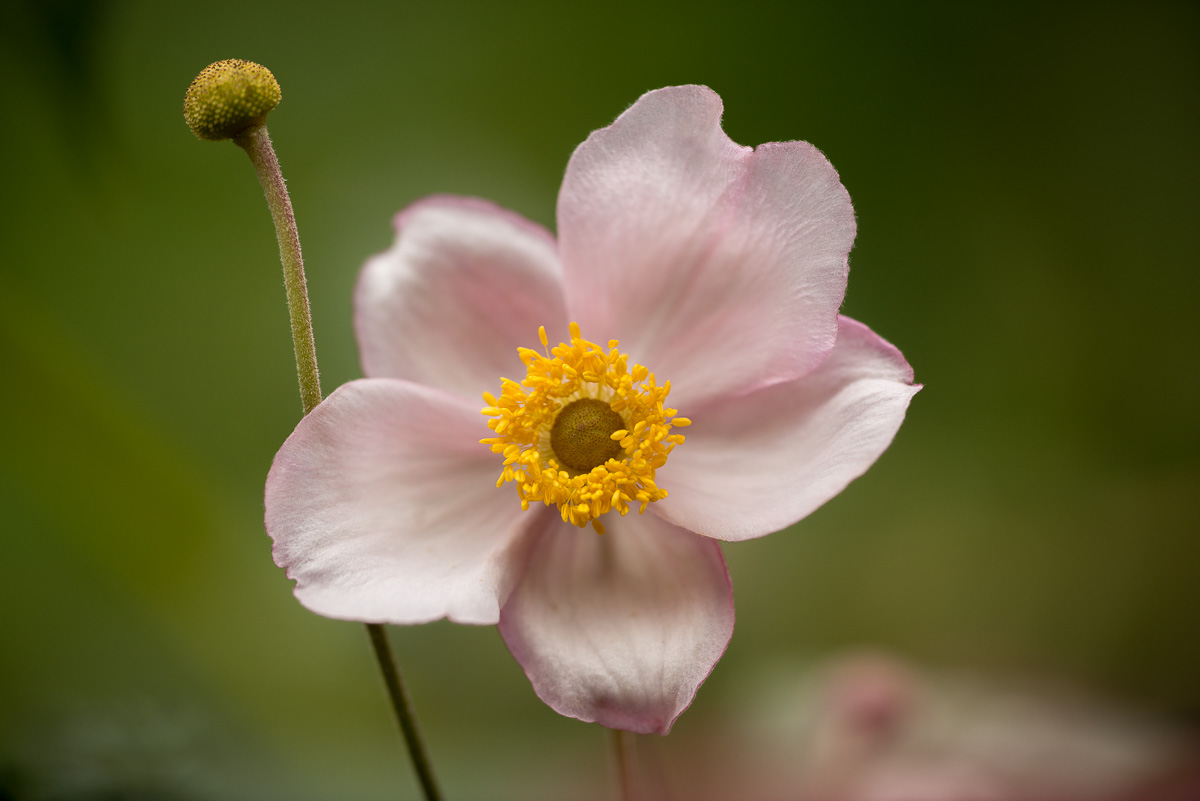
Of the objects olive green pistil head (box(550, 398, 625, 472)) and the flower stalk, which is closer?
the flower stalk

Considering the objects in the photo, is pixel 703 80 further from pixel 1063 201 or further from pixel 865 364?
pixel 865 364

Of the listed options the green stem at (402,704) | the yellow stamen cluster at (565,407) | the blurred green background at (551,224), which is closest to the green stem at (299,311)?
the green stem at (402,704)

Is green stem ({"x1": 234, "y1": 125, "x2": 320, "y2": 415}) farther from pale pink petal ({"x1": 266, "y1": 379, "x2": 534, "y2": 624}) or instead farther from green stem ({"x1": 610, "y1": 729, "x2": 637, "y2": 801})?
green stem ({"x1": 610, "y1": 729, "x2": 637, "y2": 801})

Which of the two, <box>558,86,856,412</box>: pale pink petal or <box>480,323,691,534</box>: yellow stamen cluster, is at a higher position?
<box>558,86,856,412</box>: pale pink petal

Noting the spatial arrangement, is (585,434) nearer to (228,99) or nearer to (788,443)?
(788,443)

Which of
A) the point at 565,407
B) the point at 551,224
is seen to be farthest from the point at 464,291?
the point at 551,224

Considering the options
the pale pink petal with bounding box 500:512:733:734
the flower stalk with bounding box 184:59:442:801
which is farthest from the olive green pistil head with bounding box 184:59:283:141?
the pale pink petal with bounding box 500:512:733:734
